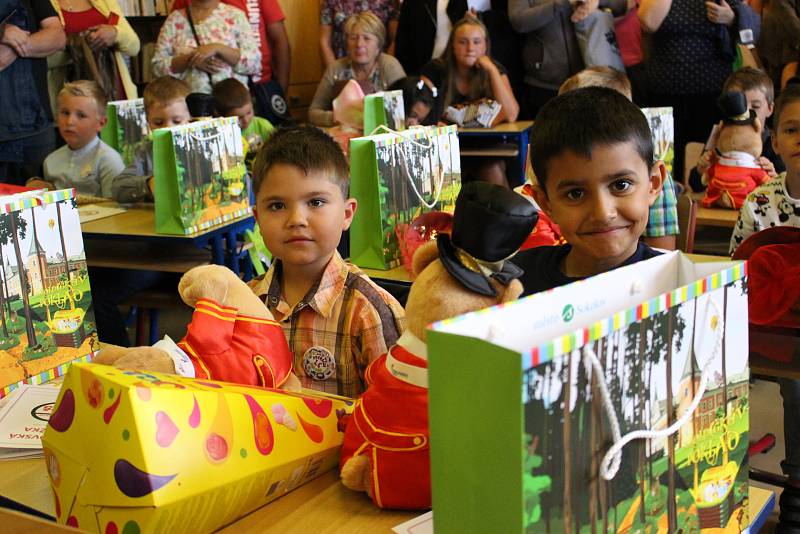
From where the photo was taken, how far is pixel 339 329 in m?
1.66

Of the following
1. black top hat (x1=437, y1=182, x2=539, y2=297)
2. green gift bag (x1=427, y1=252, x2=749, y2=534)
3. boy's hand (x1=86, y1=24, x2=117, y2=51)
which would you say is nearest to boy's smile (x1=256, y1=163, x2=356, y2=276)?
black top hat (x1=437, y1=182, x2=539, y2=297)

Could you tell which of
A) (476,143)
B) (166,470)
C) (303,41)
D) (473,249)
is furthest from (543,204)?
(303,41)

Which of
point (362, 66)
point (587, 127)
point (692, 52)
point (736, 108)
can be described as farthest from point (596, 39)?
point (587, 127)

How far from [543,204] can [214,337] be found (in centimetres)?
63

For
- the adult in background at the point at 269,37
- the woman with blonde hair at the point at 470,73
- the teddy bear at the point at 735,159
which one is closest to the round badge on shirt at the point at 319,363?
the teddy bear at the point at 735,159

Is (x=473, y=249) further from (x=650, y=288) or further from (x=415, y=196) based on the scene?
(x=415, y=196)

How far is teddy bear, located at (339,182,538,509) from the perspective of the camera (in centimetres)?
92

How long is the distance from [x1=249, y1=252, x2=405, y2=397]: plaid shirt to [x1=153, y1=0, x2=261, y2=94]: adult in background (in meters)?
3.53

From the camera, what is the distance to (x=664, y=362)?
808 mm

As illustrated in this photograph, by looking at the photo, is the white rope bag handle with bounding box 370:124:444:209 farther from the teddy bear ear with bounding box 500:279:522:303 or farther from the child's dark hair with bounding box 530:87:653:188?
the teddy bear ear with bounding box 500:279:522:303

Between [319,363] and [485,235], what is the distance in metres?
0.79

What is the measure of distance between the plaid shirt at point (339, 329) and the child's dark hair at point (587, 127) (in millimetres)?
390

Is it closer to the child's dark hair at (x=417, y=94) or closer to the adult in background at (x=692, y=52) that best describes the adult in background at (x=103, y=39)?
the child's dark hair at (x=417, y=94)

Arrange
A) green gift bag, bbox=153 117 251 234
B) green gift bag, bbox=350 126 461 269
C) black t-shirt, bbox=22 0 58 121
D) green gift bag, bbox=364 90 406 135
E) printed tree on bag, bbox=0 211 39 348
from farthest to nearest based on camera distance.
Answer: black t-shirt, bbox=22 0 58 121 → green gift bag, bbox=364 90 406 135 → green gift bag, bbox=153 117 251 234 → green gift bag, bbox=350 126 461 269 → printed tree on bag, bbox=0 211 39 348
